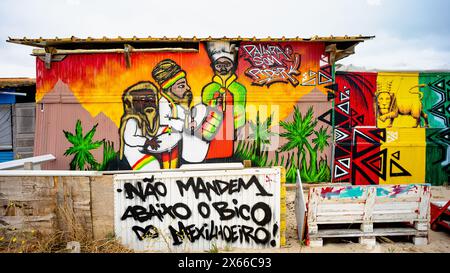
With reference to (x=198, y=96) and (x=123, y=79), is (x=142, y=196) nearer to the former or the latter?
(x=198, y=96)

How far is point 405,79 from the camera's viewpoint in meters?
8.94

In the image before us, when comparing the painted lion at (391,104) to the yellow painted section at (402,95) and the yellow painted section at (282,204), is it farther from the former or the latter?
the yellow painted section at (282,204)

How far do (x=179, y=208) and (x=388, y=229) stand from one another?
12.6 feet

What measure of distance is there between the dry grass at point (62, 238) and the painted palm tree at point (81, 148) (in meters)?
3.88

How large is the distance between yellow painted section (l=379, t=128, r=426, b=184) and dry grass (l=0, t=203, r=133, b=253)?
8140 millimetres

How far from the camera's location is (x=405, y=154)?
8859 mm

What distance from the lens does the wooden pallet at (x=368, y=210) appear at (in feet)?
15.8

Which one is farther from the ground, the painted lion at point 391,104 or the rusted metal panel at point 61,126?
the painted lion at point 391,104

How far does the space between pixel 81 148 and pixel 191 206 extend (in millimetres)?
5476

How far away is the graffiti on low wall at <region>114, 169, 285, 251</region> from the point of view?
4871 millimetres

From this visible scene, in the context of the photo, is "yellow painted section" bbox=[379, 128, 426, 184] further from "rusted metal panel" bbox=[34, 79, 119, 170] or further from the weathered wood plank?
"rusted metal panel" bbox=[34, 79, 119, 170]

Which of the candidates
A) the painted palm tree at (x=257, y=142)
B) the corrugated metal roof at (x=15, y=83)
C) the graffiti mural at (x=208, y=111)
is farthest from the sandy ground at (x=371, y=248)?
the corrugated metal roof at (x=15, y=83)

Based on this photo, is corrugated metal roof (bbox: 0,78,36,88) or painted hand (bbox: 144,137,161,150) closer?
painted hand (bbox: 144,137,161,150)

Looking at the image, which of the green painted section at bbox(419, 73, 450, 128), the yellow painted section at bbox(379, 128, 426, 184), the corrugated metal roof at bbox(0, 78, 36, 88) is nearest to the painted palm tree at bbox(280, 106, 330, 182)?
the yellow painted section at bbox(379, 128, 426, 184)
